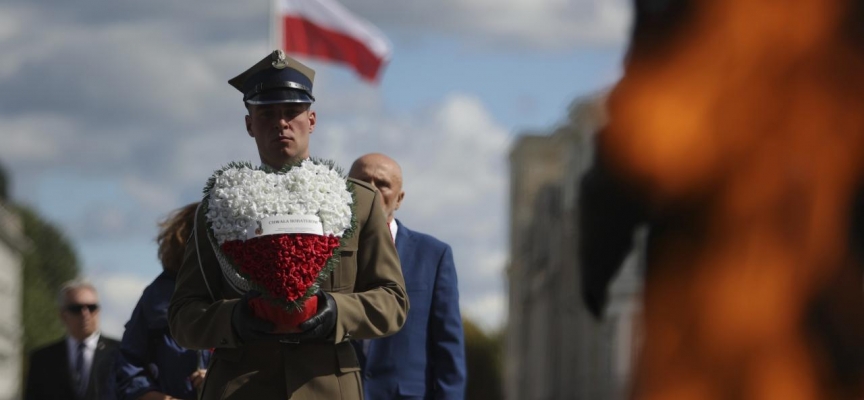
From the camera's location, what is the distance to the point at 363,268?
15.1 feet

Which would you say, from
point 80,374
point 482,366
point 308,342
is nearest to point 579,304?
point 308,342

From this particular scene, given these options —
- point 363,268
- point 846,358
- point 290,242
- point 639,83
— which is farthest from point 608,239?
point 363,268

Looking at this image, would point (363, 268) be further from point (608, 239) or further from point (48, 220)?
point (48, 220)

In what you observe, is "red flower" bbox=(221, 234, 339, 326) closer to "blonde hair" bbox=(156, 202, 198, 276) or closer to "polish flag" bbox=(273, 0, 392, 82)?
"blonde hair" bbox=(156, 202, 198, 276)

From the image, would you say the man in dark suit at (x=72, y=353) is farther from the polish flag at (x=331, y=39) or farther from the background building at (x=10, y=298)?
the background building at (x=10, y=298)

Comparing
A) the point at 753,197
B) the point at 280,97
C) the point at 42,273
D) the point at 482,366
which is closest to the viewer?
the point at 753,197

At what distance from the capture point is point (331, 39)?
22.5 m

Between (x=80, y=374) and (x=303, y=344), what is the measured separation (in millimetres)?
5584

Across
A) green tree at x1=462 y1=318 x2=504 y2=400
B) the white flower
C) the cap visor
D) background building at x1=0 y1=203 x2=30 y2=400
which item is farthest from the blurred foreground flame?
green tree at x1=462 y1=318 x2=504 y2=400

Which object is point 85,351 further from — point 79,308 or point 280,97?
point 280,97

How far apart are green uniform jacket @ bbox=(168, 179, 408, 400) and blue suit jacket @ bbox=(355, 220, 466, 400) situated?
1.51m

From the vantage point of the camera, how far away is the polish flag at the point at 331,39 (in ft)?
73.3

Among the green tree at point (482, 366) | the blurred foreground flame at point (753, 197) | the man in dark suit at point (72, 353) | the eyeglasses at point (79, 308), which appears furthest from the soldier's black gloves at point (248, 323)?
the green tree at point (482, 366)

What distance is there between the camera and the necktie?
32.1ft
